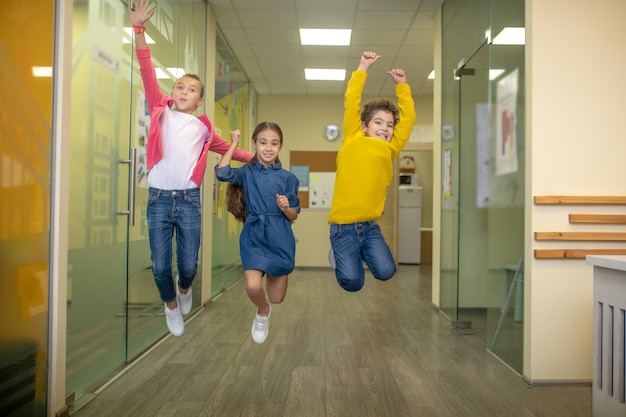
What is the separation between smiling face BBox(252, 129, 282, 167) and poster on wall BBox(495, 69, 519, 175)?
1973 mm

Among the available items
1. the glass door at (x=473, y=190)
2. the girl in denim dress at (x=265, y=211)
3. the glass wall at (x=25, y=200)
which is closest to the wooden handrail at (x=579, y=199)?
the glass door at (x=473, y=190)

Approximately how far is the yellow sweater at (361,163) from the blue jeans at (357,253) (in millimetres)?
63

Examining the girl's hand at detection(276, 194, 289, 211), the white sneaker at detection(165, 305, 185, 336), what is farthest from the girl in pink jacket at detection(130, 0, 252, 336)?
the girl's hand at detection(276, 194, 289, 211)

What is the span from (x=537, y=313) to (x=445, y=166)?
2.44m

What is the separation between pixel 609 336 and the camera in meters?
2.58

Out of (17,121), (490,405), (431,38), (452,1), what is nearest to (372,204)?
(490,405)

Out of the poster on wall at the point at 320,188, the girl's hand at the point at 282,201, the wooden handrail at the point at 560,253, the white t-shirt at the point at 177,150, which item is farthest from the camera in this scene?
the poster on wall at the point at 320,188

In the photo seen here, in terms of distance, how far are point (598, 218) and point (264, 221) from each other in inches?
86.3

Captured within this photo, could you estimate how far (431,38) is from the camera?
6.44 meters

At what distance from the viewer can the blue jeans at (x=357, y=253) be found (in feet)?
8.37

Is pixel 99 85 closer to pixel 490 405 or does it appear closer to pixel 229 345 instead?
pixel 229 345

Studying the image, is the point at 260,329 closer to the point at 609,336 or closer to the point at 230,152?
the point at 230,152

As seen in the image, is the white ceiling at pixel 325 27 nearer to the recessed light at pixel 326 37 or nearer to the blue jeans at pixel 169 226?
the recessed light at pixel 326 37

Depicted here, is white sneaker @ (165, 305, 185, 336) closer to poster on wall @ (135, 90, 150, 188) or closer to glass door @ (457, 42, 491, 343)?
poster on wall @ (135, 90, 150, 188)
